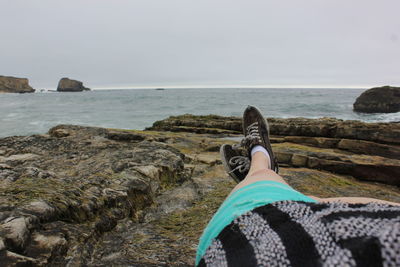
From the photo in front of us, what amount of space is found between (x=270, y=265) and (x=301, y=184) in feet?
9.46

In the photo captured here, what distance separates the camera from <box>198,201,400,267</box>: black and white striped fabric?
0.52m

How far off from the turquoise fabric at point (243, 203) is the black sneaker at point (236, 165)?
134cm

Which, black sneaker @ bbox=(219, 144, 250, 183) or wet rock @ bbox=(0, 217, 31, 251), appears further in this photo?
black sneaker @ bbox=(219, 144, 250, 183)

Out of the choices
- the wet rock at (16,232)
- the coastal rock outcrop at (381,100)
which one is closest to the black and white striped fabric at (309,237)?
the wet rock at (16,232)

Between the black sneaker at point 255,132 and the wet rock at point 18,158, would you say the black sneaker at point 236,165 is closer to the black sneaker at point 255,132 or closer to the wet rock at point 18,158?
the black sneaker at point 255,132

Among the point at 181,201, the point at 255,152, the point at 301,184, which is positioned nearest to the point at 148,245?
the point at 181,201

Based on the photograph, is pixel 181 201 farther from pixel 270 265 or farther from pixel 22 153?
pixel 22 153

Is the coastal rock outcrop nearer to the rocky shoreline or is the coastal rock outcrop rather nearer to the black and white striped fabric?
the rocky shoreline

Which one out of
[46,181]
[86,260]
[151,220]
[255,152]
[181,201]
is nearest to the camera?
[86,260]

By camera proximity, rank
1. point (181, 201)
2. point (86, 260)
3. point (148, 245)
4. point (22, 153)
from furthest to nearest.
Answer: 1. point (22, 153)
2. point (181, 201)
3. point (148, 245)
4. point (86, 260)

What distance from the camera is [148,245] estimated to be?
1637 mm

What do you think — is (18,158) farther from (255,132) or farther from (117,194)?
(255,132)

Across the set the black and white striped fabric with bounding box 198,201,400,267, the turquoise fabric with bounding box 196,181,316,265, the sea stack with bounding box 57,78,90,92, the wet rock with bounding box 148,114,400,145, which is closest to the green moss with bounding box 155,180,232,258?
the turquoise fabric with bounding box 196,181,316,265

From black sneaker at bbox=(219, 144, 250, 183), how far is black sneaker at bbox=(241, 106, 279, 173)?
26 cm
